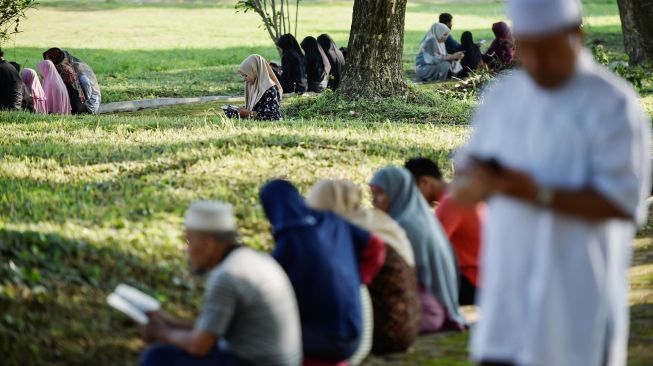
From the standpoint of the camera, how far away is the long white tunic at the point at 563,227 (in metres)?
3.24

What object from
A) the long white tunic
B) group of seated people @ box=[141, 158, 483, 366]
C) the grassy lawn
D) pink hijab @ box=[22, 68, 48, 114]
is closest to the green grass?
pink hijab @ box=[22, 68, 48, 114]

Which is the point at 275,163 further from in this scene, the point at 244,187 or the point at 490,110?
the point at 490,110

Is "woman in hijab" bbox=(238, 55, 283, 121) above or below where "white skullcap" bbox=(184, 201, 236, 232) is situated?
below

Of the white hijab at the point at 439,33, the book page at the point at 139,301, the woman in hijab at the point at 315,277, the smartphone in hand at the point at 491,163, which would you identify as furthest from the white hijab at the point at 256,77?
the smartphone in hand at the point at 491,163

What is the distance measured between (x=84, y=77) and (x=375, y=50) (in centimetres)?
430

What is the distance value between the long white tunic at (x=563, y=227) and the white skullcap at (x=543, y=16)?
0.14 metres

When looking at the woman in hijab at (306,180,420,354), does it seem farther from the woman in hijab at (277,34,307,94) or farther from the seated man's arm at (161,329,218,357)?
the woman in hijab at (277,34,307,94)

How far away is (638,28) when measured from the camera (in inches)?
824

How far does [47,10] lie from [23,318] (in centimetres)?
4286

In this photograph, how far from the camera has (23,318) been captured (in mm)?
5719

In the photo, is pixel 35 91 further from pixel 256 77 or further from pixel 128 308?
pixel 128 308

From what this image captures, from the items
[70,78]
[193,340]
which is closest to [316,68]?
[70,78]

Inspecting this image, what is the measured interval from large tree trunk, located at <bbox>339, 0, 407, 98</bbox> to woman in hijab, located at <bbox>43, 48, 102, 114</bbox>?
3764 millimetres

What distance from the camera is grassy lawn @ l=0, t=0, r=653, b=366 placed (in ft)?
19.1
